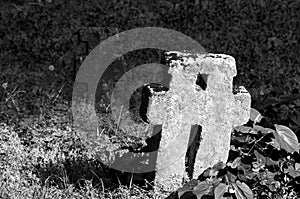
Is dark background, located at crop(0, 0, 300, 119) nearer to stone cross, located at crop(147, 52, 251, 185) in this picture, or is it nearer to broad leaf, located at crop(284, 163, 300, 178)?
broad leaf, located at crop(284, 163, 300, 178)

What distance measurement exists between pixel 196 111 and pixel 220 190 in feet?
1.72

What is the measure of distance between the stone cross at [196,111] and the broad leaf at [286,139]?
10.3 inches

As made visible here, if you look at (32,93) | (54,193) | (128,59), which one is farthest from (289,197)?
(128,59)

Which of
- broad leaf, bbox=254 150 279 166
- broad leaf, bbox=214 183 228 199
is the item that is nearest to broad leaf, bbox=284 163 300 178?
broad leaf, bbox=254 150 279 166

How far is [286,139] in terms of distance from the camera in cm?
429

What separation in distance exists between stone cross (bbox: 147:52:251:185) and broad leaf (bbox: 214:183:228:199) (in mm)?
296

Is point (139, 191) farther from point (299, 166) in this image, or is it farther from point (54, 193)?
point (299, 166)

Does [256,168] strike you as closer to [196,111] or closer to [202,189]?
[202,189]

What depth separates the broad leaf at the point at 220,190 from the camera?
392cm

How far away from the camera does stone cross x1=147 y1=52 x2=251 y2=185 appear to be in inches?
157

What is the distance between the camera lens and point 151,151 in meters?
4.26

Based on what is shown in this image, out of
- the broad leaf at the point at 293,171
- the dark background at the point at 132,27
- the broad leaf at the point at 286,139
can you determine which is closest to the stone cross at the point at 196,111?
the broad leaf at the point at 286,139

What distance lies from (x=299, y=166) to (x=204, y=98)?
2.87ft

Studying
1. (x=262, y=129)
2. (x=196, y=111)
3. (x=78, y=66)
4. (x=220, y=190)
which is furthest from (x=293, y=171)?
(x=78, y=66)
